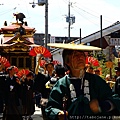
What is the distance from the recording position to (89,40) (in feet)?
116

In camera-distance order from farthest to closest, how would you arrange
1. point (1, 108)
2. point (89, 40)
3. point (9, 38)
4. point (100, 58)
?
point (89, 40) → point (9, 38) → point (100, 58) → point (1, 108)

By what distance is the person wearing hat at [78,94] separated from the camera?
174 inches

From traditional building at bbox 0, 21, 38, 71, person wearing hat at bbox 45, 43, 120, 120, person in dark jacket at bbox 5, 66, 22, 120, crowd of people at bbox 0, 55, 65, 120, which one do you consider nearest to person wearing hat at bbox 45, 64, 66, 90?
crowd of people at bbox 0, 55, 65, 120

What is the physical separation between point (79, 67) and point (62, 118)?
575 mm

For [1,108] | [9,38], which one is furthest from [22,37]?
[1,108]

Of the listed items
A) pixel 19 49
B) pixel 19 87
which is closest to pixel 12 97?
pixel 19 87

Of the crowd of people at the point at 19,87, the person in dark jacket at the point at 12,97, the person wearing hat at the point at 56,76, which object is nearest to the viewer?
the person wearing hat at the point at 56,76

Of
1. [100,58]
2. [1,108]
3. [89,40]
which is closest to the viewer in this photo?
[1,108]

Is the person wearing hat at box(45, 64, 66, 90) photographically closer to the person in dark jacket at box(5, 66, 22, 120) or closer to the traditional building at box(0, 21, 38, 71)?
the person in dark jacket at box(5, 66, 22, 120)

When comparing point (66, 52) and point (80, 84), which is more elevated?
point (66, 52)

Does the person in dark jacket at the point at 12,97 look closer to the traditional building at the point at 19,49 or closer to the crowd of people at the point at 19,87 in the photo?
the crowd of people at the point at 19,87

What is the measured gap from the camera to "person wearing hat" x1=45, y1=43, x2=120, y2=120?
14.5ft

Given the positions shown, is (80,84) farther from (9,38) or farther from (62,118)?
(9,38)

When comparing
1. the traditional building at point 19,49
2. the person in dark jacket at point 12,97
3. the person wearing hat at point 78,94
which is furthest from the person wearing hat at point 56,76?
the traditional building at point 19,49
